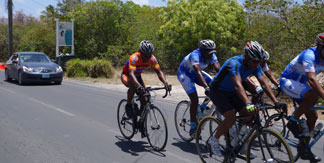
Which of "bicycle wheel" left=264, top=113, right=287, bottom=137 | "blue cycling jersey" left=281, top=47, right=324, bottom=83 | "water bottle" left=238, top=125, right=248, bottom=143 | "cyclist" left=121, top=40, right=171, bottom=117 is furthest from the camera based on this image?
"cyclist" left=121, top=40, right=171, bottom=117

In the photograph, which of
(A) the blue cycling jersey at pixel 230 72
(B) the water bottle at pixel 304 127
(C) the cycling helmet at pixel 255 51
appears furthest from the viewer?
(B) the water bottle at pixel 304 127

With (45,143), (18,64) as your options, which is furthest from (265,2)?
(18,64)

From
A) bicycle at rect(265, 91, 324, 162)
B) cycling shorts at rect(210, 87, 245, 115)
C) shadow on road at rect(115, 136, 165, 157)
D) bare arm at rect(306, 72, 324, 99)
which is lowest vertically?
shadow on road at rect(115, 136, 165, 157)

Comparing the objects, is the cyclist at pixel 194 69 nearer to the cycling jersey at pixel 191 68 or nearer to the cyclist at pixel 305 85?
the cycling jersey at pixel 191 68

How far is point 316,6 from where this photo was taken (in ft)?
37.6

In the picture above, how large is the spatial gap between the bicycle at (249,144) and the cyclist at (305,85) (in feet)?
2.52

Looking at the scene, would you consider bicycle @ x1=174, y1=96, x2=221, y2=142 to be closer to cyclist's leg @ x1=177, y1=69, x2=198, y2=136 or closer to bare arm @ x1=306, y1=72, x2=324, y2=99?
cyclist's leg @ x1=177, y1=69, x2=198, y2=136

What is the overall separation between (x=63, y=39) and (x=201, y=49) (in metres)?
22.3

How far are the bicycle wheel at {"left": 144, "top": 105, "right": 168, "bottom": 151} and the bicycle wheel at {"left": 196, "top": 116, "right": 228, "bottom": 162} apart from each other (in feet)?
2.41

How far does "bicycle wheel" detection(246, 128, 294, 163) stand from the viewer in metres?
4.05

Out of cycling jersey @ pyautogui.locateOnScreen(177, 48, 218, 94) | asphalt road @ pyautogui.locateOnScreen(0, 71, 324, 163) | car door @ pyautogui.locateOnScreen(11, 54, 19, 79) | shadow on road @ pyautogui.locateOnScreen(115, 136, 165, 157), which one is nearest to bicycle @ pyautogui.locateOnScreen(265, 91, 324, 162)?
asphalt road @ pyautogui.locateOnScreen(0, 71, 324, 163)

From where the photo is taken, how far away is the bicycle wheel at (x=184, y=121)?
670cm

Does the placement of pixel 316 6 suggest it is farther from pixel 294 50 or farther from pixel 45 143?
pixel 45 143

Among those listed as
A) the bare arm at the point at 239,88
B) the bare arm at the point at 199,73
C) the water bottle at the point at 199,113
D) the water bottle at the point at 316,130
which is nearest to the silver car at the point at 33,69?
the water bottle at the point at 199,113
